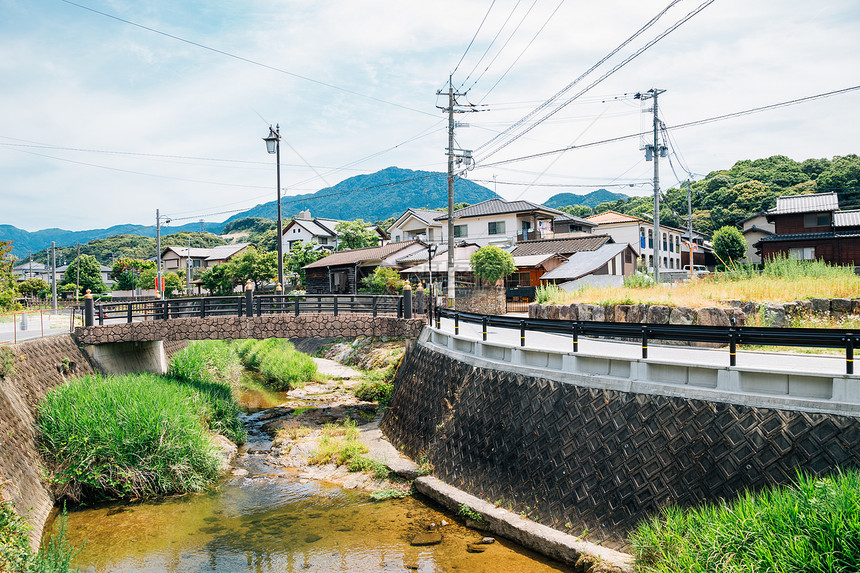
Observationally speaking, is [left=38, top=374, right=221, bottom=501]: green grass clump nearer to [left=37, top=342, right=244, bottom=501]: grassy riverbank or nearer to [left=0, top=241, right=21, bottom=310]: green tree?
[left=37, top=342, right=244, bottom=501]: grassy riverbank

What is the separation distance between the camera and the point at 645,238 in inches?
1962

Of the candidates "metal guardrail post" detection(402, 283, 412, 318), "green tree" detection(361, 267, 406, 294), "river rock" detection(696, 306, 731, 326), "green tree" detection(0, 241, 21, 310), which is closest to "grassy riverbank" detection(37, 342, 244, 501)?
"metal guardrail post" detection(402, 283, 412, 318)

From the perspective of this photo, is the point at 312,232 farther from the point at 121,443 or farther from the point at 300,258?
the point at 121,443

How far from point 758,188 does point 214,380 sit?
205 ft

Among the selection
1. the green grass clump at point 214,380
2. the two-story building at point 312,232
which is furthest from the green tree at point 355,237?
the green grass clump at point 214,380

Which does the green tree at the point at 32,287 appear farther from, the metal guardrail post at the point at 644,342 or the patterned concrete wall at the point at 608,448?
the metal guardrail post at the point at 644,342

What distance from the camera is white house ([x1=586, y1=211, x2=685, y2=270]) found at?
161ft

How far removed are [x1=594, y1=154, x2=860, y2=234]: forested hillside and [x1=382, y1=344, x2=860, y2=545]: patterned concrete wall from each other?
50.8 m

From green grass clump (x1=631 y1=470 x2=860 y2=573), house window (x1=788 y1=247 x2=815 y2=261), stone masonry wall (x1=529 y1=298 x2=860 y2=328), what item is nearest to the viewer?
green grass clump (x1=631 y1=470 x2=860 y2=573)

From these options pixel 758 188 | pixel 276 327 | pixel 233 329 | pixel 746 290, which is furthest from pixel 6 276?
pixel 758 188

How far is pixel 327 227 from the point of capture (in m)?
72.9

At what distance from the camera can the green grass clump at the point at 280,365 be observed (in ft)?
87.9

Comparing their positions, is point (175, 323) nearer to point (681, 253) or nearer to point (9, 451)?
point (9, 451)

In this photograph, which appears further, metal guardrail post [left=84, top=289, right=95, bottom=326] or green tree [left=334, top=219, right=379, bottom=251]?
green tree [left=334, top=219, right=379, bottom=251]
